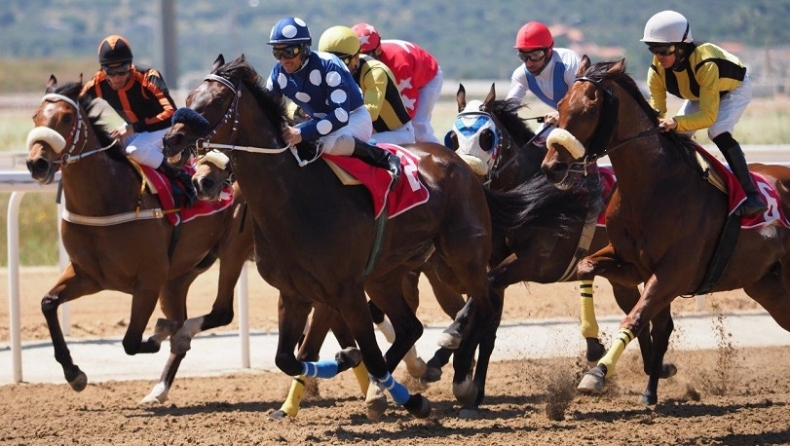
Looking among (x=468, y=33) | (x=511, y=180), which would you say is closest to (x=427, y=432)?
(x=511, y=180)

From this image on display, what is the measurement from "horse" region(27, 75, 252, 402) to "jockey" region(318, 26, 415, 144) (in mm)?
1378

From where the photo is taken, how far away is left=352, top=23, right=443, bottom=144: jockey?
8.73 meters

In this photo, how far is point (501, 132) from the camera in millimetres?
8211

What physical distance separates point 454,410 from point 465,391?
17.0 inches

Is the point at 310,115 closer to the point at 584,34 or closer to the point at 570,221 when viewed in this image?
the point at 570,221

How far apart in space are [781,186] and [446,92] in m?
41.1

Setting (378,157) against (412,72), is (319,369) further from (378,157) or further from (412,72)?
(412,72)

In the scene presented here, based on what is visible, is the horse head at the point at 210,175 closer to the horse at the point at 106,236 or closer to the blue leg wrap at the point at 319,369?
the blue leg wrap at the point at 319,369

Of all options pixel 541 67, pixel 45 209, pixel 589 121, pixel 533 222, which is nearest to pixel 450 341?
pixel 533 222

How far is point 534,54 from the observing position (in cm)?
851

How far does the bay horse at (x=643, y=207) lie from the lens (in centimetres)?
648

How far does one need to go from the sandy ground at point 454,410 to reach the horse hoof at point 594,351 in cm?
19

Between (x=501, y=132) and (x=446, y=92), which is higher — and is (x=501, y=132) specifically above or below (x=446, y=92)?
above

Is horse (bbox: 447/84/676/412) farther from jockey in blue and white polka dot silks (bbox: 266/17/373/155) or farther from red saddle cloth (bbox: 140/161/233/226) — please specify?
red saddle cloth (bbox: 140/161/233/226)
